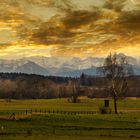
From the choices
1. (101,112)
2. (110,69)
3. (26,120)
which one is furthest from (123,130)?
(110,69)

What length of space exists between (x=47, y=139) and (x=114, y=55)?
72.9 meters

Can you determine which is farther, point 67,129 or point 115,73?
point 115,73

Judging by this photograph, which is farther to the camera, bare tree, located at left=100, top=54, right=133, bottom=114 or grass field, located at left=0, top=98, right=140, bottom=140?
bare tree, located at left=100, top=54, right=133, bottom=114

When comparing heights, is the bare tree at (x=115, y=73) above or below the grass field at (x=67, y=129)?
above

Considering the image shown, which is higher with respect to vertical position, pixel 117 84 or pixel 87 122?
pixel 117 84

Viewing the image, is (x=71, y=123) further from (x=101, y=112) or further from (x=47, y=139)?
(x=101, y=112)

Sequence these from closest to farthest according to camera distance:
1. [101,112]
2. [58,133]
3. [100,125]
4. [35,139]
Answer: [35,139] < [58,133] < [100,125] < [101,112]

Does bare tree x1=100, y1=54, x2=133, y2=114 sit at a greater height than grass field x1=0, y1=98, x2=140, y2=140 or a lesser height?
greater

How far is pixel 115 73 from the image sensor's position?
118250mm

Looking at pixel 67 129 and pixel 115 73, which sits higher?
pixel 115 73

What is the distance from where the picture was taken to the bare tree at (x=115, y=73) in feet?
384

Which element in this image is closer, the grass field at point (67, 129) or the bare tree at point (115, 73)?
the grass field at point (67, 129)

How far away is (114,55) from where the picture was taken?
121688mm

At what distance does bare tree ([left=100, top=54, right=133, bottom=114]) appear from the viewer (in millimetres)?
117062
